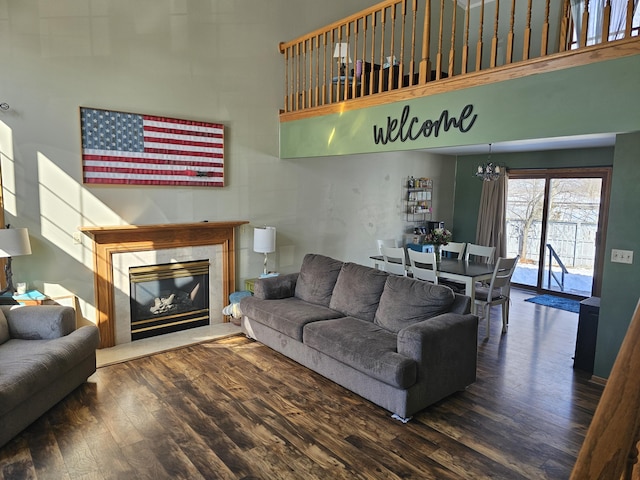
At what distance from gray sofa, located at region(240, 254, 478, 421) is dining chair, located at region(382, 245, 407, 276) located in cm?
Answer: 123

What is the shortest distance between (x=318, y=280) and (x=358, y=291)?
63cm

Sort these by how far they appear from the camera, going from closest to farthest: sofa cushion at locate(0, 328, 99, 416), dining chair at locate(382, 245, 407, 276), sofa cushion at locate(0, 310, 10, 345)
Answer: sofa cushion at locate(0, 328, 99, 416), sofa cushion at locate(0, 310, 10, 345), dining chair at locate(382, 245, 407, 276)

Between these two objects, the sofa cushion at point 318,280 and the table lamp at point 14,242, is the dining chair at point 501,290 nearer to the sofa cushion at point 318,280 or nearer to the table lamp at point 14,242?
the sofa cushion at point 318,280

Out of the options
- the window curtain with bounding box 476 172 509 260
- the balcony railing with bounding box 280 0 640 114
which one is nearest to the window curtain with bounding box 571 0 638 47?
the balcony railing with bounding box 280 0 640 114

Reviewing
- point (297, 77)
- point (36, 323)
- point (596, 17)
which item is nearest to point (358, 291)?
point (36, 323)

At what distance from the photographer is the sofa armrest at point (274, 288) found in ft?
15.6

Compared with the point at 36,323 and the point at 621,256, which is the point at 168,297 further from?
the point at 621,256

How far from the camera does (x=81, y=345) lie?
3.45m

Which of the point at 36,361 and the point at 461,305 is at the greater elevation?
the point at 461,305

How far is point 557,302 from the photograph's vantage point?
665 cm

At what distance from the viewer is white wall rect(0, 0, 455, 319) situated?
392 centimetres

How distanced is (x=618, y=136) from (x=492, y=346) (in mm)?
2443

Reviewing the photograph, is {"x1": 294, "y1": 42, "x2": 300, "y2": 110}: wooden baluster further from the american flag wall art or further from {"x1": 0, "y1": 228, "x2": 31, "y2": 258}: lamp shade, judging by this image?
{"x1": 0, "y1": 228, "x2": 31, "y2": 258}: lamp shade

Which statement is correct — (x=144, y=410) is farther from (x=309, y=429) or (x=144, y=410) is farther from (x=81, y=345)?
(x=309, y=429)
